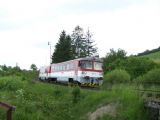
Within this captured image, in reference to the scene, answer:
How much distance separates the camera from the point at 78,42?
351 ft

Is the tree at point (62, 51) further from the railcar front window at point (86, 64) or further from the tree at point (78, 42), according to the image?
the railcar front window at point (86, 64)

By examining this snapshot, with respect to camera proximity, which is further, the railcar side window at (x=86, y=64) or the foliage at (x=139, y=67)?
the foliage at (x=139, y=67)

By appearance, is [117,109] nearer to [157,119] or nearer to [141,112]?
[141,112]

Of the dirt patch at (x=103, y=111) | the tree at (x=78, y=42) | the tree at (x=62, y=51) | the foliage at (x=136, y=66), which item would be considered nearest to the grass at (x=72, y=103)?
the dirt patch at (x=103, y=111)

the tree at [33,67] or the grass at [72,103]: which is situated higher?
the tree at [33,67]

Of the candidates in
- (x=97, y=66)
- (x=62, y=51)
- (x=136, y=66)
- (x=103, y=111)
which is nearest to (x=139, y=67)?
(x=136, y=66)

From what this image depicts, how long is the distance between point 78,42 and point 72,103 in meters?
75.4

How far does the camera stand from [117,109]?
2384 centimetres

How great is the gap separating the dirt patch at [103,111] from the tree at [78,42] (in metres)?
78.0

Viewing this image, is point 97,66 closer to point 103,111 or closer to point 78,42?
point 103,111

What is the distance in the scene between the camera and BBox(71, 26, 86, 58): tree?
105m

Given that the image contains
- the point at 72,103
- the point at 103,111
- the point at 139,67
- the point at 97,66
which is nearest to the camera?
the point at 103,111

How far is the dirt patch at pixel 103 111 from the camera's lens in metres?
24.1

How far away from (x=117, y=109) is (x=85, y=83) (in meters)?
16.7
